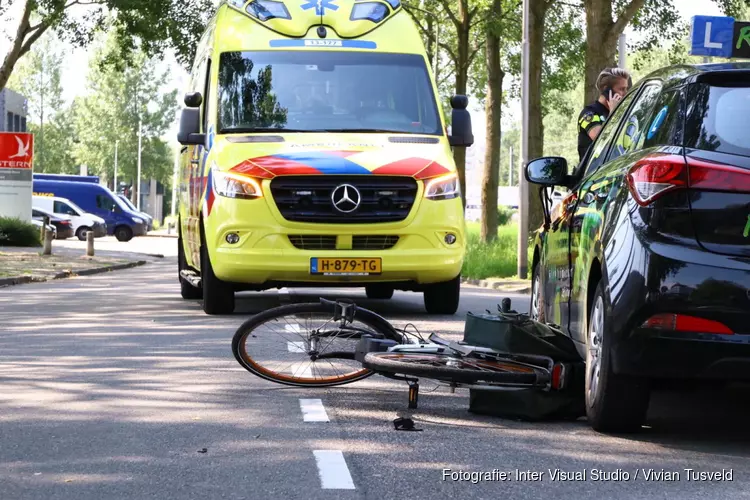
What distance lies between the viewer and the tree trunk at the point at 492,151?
36.2 m

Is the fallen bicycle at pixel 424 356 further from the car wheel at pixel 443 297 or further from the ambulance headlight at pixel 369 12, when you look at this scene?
the ambulance headlight at pixel 369 12

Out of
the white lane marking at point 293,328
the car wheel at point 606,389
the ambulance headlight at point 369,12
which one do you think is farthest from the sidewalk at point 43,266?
the car wheel at point 606,389

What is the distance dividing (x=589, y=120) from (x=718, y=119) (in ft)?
18.0

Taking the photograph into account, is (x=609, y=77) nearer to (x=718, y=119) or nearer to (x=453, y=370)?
(x=453, y=370)

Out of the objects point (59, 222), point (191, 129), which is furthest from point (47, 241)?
point (59, 222)

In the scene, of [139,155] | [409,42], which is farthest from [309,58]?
[139,155]

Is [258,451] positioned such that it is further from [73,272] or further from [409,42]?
[73,272]

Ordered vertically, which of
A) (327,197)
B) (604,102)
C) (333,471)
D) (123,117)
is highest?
(123,117)

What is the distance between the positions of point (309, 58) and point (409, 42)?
3.50 feet

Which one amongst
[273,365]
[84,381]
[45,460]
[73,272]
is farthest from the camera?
[73,272]

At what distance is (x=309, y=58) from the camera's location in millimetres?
13898

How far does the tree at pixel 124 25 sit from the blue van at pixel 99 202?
1126 inches

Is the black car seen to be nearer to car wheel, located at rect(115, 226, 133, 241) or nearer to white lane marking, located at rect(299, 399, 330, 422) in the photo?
white lane marking, located at rect(299, 399, 330, 422)

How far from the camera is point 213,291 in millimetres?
13570
